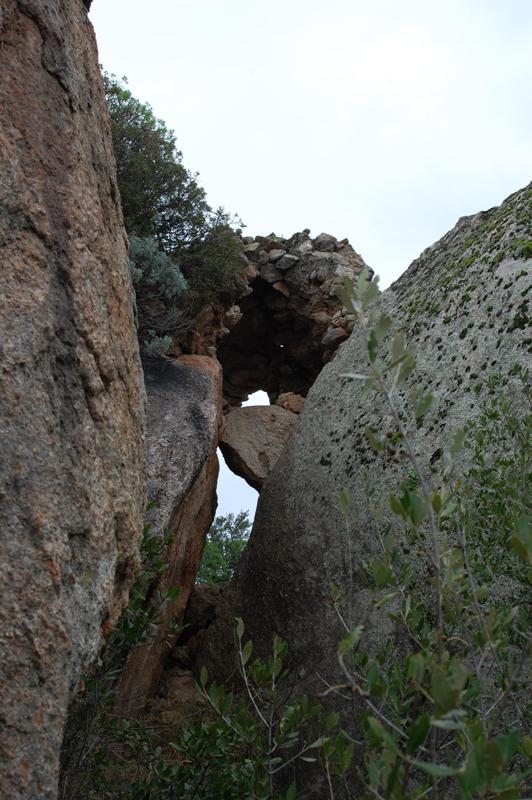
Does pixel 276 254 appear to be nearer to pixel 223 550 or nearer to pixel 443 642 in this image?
pixel 223 550

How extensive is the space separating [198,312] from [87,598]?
988 cm

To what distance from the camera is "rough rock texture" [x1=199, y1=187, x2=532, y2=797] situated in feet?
28.0

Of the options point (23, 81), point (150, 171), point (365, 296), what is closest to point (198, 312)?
point (150, 171)

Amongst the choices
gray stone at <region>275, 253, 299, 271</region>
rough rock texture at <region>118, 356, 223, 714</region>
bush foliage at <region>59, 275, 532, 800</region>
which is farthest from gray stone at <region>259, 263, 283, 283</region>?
bush foliage at <region>59, 275, 532, 800</region>

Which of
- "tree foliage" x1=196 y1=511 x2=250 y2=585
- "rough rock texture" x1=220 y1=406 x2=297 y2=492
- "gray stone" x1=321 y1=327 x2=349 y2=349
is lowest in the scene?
"tree foliage" x1=196 y1=511 x2=250 y2=585

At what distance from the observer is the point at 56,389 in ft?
12.8

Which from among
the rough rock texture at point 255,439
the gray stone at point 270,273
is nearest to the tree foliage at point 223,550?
the rough rock texture at point 255,439

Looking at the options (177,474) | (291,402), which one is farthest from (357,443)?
(291,402)

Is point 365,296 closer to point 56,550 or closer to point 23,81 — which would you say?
point 56,550

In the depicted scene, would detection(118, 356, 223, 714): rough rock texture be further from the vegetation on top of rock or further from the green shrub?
the green shrub

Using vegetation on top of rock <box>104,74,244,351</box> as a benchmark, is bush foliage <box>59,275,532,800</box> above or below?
below

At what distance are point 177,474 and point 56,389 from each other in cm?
635

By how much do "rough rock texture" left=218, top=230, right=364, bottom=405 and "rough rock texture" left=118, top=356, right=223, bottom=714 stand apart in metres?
3.68

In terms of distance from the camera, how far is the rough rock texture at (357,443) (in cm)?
855
